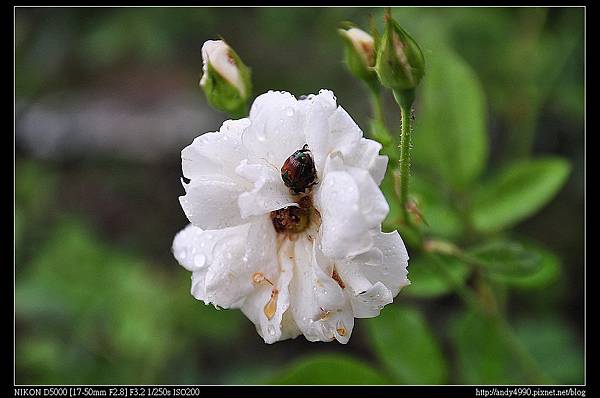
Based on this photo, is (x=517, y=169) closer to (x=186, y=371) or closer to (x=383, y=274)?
(x=383, y=274)

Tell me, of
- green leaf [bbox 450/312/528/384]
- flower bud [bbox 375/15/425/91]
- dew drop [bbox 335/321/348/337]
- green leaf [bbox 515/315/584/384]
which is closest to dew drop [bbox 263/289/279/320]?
dew drop [bbox 335/321/348/337]

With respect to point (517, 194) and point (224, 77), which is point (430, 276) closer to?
point (517, 194)

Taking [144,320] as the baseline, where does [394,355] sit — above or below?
above

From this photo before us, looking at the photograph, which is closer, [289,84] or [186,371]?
[186,371]

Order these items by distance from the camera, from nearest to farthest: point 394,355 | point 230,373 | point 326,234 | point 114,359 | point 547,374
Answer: point 326,234 < point 394,355 < point 547,374 < point 114,359 < point 230,373

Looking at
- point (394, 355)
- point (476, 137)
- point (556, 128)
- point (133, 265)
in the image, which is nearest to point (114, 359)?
point (133, 265)

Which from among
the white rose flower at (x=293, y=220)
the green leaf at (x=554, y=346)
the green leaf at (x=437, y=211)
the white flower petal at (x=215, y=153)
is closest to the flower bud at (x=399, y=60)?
the white rose flower at (x=293, y=220)

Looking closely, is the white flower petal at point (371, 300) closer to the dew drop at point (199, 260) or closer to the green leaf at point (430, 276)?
the dew drop at point (199, 260)
